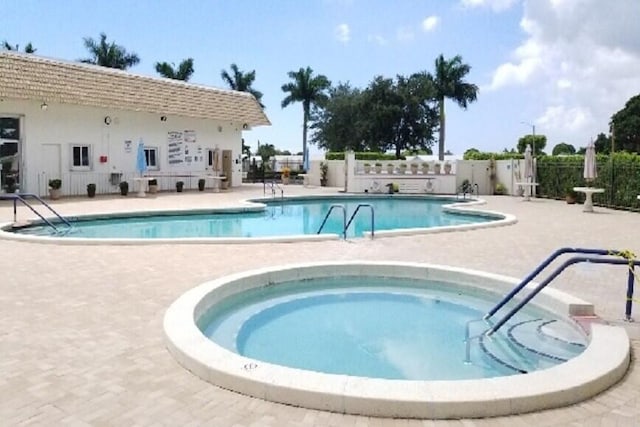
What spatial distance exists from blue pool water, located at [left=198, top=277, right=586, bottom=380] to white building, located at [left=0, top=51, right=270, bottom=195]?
17.4 meters

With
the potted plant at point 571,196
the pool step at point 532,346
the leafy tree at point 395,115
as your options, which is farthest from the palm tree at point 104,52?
the pool step at point 532,346

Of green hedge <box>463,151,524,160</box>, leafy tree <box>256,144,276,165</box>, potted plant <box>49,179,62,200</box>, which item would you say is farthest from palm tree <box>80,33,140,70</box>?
green hedge <box>463,151,524,160</box>

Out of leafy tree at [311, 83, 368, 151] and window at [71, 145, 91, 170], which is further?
leafy tree at [311, 83, 368, 151]

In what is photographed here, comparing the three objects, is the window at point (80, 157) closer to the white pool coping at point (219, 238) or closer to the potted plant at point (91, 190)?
the potted plant at point (91, 190)

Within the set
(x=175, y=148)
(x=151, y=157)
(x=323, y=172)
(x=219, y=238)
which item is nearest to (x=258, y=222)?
(x=219, y=238)

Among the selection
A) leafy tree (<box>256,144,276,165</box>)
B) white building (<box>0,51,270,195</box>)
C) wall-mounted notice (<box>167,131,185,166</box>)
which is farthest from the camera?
leafy tree (<box>256,144,276,165</box>)

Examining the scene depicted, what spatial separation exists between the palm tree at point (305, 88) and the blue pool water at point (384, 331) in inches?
1691

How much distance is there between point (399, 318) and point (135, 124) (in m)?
21.4

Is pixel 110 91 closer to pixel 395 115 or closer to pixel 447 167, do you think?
pixel 447 167

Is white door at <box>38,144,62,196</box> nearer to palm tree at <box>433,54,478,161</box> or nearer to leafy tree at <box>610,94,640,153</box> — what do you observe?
palm tree at <box>433,54,478,161</box>

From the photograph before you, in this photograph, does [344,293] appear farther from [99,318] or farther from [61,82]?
[61,82]

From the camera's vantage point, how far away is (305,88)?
5075 cm

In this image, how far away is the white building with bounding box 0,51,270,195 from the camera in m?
21.2

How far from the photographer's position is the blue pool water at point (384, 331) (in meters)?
5.34
